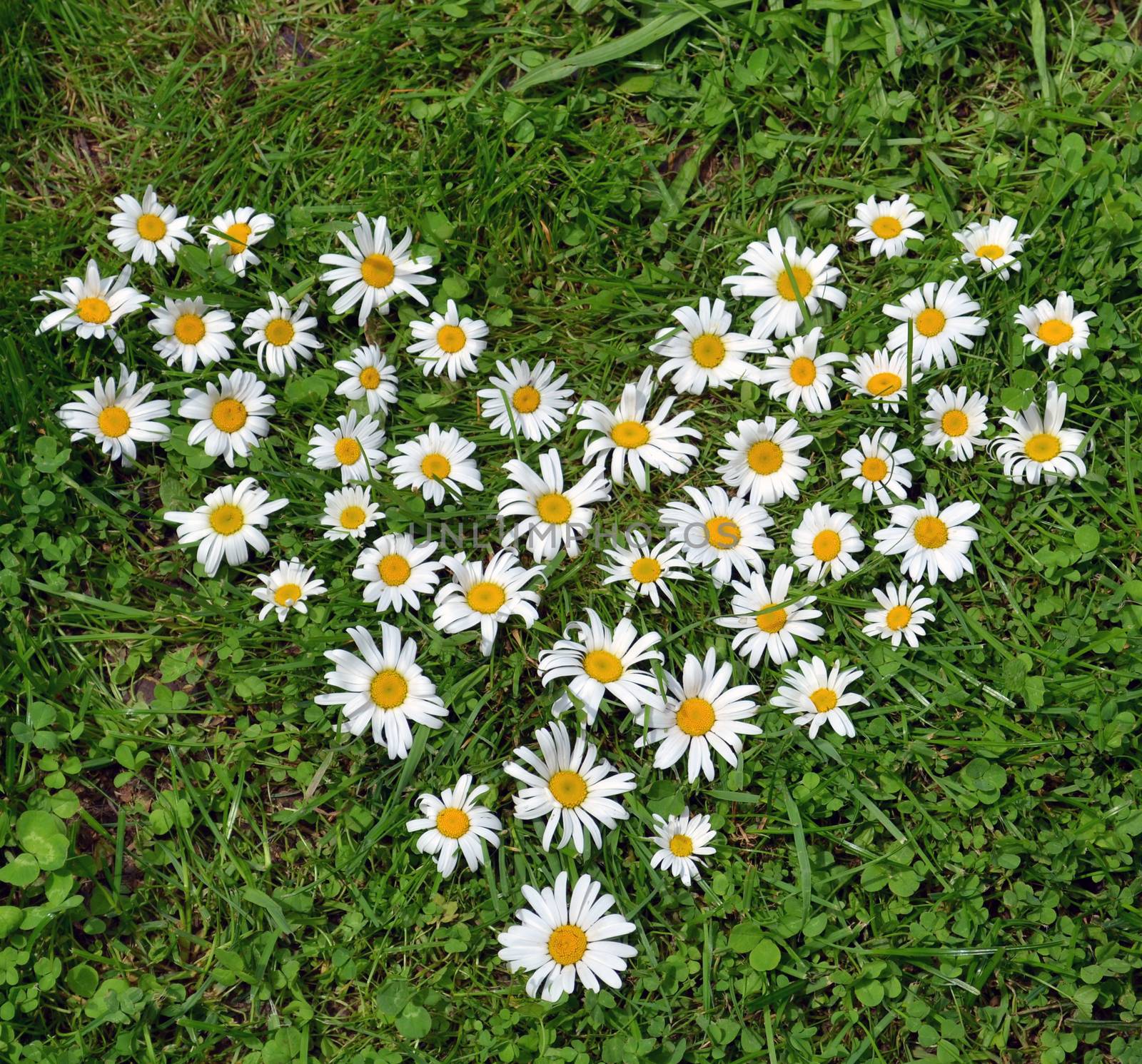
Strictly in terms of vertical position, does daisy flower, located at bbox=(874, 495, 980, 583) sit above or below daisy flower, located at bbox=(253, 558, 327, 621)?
above

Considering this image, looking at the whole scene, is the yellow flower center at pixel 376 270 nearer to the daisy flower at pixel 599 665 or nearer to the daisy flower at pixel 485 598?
the daisy flower at pixel 485 598

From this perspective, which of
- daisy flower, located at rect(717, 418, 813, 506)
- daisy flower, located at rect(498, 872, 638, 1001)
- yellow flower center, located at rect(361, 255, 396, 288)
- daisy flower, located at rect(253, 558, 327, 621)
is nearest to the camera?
daisy flower, located at rect(498, 872, 638, 1001)

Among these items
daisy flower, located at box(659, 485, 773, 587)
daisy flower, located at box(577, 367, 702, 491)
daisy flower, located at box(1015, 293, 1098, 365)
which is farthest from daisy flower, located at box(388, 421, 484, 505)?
daisy flower, located at box(1015, 293, 1098, 365)

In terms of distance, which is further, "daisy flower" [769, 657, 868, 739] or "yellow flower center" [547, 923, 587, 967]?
"daisy flower" [769, 657, 868, 739]

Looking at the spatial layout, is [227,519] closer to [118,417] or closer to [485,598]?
[118,417]

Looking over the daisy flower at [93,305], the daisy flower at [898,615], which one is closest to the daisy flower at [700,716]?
the daisy flower at [898,615]

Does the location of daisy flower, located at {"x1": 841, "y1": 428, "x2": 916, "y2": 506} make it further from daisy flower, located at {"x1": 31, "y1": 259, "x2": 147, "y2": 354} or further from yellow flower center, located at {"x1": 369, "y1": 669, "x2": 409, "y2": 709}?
daisy flower, located at {"x1": 31, "y1": 259, "x2": 147, "y2": 354}
